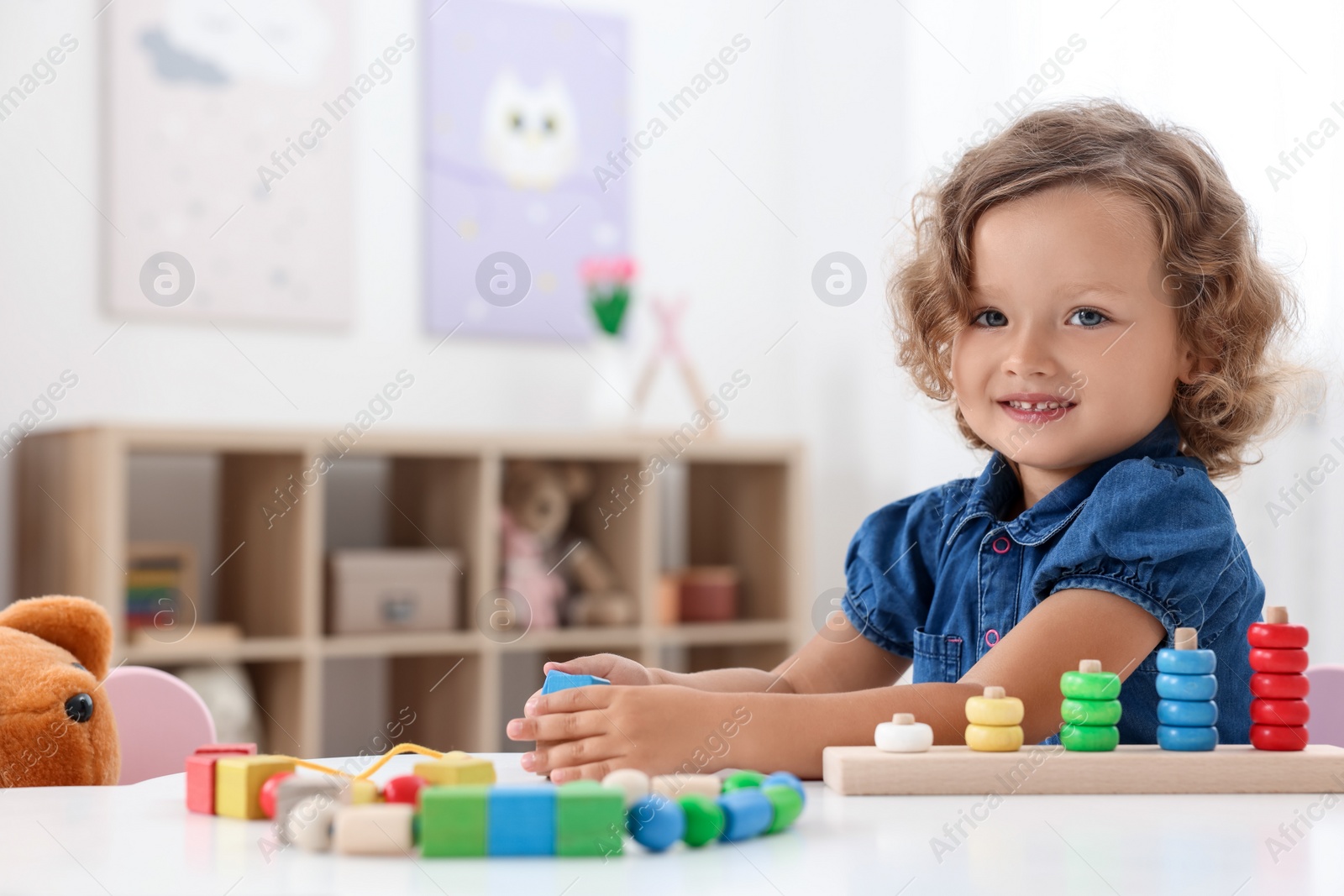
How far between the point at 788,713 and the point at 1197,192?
544 mm

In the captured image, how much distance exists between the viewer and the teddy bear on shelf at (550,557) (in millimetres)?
2568

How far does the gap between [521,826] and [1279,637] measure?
45cm

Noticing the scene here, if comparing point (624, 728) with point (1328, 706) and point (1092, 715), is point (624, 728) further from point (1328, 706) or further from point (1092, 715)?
point (1328, 706)

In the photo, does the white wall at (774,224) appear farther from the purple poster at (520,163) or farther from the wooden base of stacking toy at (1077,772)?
the wooden base of stacking toy at (1077,772)

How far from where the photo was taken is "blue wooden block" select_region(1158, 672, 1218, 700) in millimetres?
692

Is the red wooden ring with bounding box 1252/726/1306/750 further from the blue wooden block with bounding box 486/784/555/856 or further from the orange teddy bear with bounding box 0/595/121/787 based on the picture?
the orange teddy bear with bounding box 0/595/121/787

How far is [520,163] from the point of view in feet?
9.57

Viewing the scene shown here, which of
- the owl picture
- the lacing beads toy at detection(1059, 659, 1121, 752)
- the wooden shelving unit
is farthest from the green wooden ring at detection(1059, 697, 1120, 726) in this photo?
the owl picture

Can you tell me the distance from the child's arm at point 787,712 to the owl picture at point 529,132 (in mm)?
2283

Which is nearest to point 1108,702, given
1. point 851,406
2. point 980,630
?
point 980,630

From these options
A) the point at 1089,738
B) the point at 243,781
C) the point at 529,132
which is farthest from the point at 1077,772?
the point at 529,132

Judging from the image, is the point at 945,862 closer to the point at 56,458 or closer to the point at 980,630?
the point at 980,630

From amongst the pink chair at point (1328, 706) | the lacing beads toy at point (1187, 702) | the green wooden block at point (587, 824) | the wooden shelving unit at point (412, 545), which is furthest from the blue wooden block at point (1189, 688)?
the wooden shelving unit at point (412, 545)

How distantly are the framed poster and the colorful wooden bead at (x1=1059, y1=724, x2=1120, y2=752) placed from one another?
2245 mm
